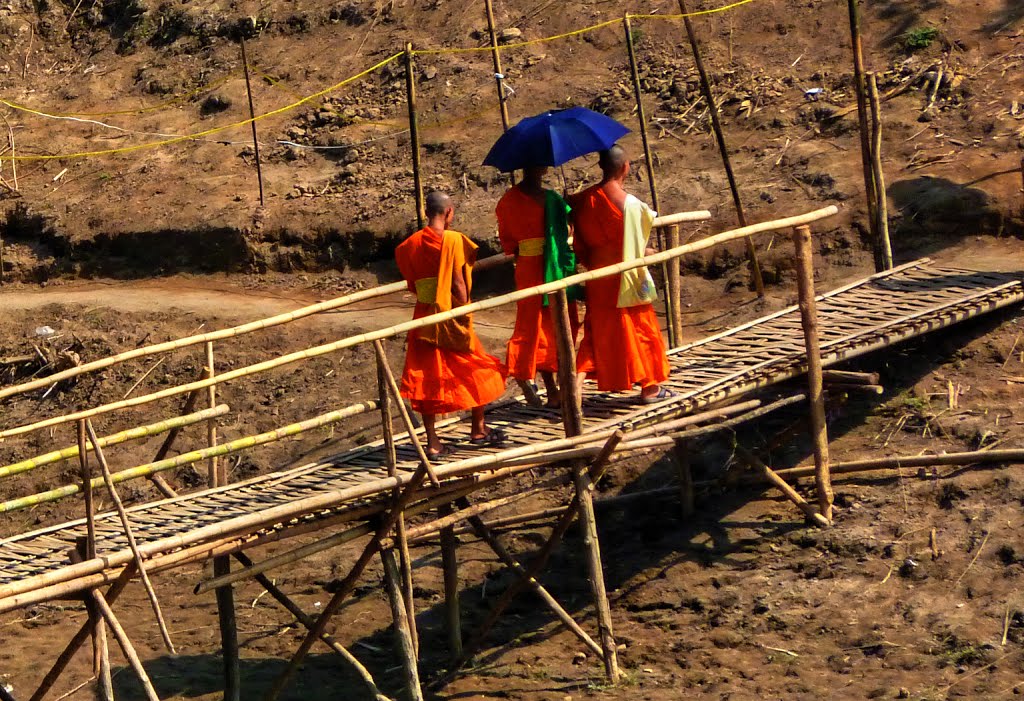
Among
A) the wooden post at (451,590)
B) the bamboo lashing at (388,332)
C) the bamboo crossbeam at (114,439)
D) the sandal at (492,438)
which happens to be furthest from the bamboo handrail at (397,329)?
the wooden post at (451,590)

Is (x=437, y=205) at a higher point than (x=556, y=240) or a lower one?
higher

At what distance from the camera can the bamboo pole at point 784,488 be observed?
328 inches

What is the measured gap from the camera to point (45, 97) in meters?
15.5

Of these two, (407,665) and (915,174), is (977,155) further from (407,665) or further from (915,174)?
(407,665)

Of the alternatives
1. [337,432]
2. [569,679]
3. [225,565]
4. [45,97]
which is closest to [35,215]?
[45,97]

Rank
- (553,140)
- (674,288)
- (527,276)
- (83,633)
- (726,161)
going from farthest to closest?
1. (726,161)
2. (674,288)
3. (527,276)
4. (553,140)
5. (83,633)

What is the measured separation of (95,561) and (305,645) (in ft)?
4.89

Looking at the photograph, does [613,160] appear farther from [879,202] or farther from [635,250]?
[879,202]

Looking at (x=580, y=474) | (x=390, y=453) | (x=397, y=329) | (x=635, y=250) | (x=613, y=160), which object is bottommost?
(x=580, y=474)

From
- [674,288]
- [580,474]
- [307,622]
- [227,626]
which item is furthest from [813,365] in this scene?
[227,626]

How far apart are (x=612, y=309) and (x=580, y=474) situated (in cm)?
88

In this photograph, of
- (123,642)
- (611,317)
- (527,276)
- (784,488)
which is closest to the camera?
(123,642)

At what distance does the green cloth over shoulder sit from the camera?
738cm

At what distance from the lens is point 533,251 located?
295 inches
